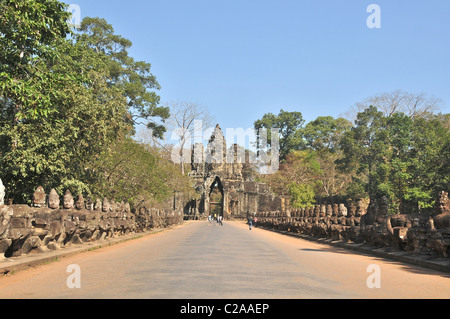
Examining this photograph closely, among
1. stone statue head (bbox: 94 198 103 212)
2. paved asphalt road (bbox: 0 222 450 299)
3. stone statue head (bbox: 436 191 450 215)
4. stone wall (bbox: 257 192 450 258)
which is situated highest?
stone statue head (bbox: 436 191 450 215)

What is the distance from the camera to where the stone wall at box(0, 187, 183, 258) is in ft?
35.9

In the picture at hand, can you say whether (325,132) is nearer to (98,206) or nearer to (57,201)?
(98,206)

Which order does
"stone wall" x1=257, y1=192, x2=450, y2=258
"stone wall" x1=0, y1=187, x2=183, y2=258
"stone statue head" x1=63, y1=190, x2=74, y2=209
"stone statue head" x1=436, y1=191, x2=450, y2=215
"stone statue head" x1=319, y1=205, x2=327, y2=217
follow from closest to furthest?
"stone wall" x1=0, y1=187, x2=183, y2=258, "stone wall" x1=257, y1=192, x2=450, y2=258, "stone statue head" x1=436, y1=191, x2=450, y2=215, "stone statue head" x1=63, y1=190, x2=74, y2=209, "stone statue head" x1=319, y1=205, x2=327, y2=217

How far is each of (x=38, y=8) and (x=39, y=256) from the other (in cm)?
842

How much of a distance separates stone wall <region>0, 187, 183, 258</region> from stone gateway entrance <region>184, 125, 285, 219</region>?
56.5 m

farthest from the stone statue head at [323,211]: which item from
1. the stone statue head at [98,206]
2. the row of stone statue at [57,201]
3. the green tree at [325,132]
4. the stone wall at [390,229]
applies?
the green tree at [325,132]

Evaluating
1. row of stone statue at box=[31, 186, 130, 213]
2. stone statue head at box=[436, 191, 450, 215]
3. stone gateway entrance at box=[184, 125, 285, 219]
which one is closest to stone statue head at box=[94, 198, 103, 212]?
row of stone statue at box=[31, 186, 130, 213]

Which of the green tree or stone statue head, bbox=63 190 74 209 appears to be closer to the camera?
stone statue head, bbox=63 190 74 209

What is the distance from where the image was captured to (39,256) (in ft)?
39.4

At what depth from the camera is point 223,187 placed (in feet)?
269

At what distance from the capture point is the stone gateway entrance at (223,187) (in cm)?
8088

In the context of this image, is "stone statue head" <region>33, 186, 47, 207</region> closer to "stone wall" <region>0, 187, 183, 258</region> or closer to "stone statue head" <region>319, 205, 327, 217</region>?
"stone wall" <region>0, 187, 183, 258</region>

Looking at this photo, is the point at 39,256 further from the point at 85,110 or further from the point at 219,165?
the point at 219,165

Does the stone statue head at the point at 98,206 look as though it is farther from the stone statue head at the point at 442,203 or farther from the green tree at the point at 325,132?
the green tree at the point at 325,132
